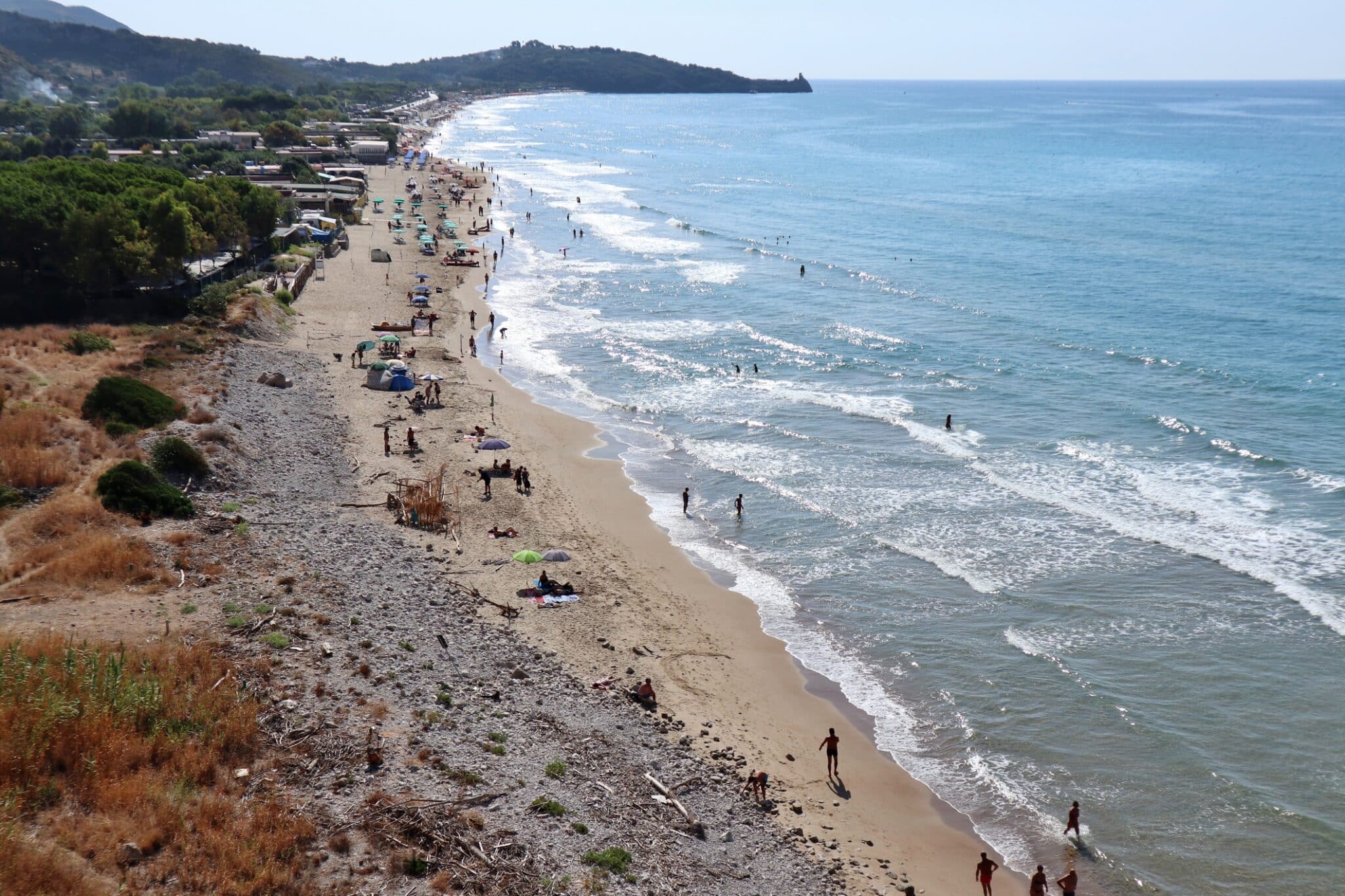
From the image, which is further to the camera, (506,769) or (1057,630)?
(1057,630)

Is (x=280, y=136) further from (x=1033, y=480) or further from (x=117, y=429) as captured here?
(x=1033, y=480)

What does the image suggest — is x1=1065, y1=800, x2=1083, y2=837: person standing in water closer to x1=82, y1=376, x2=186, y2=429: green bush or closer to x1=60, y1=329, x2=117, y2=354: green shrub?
x1=82, y1=376, x2=186, y2=429: green bush

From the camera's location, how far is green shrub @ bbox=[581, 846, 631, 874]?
1452 cm

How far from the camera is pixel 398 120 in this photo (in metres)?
192

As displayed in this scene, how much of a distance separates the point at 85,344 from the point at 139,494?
15.1 m

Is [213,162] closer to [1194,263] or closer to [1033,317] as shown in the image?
[1033,317]

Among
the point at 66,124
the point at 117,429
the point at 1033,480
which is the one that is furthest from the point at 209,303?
the point at 66,124

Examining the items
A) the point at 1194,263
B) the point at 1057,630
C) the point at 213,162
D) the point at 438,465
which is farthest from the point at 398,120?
the point at 1057,630

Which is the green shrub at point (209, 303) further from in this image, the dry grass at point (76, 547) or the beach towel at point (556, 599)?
the beach towel at point (556, 599)

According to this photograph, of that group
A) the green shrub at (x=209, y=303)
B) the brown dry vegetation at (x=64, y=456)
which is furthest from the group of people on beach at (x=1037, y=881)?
the green shrub at (x=209, y=303)

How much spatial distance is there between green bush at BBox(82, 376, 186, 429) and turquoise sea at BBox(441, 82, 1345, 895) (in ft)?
51.2

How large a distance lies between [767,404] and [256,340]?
23335mm

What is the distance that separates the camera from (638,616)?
2500 centimetres

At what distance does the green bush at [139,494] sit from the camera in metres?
24.0
